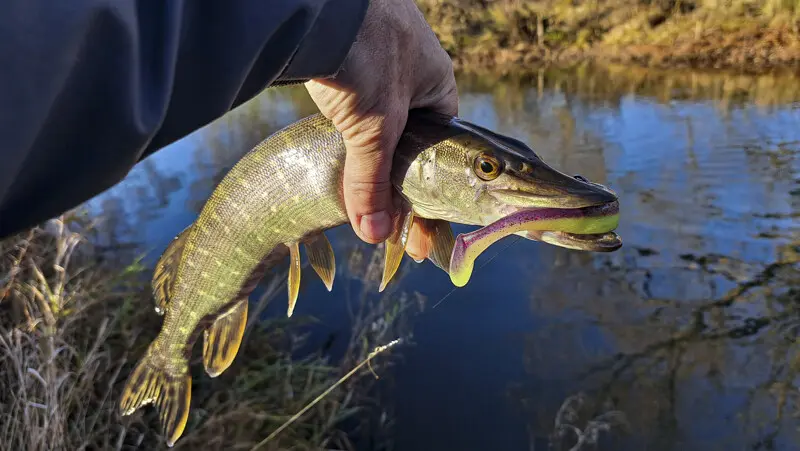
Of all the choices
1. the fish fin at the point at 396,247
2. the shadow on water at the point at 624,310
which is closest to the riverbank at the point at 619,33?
the shadow on water at the point at 624,310

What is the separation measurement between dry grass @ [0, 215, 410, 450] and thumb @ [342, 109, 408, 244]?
1826mm

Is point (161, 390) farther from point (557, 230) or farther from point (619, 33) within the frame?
point (619, 33)

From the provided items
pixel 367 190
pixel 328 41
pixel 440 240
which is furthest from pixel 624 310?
pixel 328 41

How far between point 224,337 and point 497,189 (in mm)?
1181

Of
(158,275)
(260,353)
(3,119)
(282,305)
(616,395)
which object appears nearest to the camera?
(3,119)

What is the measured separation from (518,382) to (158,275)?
11.3ft

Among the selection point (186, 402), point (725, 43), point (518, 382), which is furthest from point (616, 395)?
point (725, 43)

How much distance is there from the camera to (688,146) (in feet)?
28.8

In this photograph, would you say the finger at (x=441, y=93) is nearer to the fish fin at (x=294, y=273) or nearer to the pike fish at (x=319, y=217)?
the pike fish at (x=319, y=217)

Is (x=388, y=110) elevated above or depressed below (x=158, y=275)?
above

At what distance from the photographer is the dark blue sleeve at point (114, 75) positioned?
849 mm

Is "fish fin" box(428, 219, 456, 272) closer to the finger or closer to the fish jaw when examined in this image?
the finger

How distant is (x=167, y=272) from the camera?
2244 millimetres

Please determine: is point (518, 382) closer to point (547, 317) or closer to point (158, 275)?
point (547, 317)
